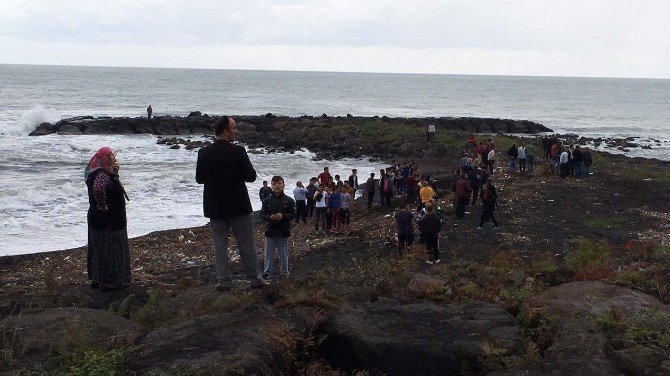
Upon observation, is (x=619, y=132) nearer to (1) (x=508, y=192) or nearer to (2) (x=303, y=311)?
(1) (x=508, y=192)

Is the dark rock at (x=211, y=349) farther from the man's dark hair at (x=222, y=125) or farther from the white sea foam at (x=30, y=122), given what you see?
the white sea foam at (x=30, y=122)

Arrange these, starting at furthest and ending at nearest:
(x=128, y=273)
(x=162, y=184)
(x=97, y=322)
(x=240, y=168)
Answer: (x=162, y=184), (x=128, y=273), (x=240, y=168), (x=97, y=322)

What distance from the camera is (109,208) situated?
309 inches

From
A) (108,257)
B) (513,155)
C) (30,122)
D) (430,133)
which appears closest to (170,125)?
(30,122)

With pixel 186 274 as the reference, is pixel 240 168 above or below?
above

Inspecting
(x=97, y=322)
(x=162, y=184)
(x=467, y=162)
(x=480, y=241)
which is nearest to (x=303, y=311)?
(x=97, y=322)

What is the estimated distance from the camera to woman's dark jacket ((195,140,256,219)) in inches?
276

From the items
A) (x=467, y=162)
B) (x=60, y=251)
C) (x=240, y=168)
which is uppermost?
(x=240, y=168)

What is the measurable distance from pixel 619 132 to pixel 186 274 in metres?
63.7

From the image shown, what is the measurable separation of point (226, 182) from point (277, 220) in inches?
70.9

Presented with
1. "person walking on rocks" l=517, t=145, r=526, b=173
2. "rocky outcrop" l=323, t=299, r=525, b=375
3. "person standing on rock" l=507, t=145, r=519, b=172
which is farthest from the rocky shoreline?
"person standing on rock" l=507, t=145, r=519, b=172

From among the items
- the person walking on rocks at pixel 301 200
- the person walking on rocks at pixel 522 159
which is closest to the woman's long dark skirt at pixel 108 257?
the person walking on rocks at pixel 301 200

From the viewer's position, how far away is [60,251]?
16578 mm

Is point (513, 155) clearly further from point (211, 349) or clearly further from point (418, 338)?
point (211, 349)
